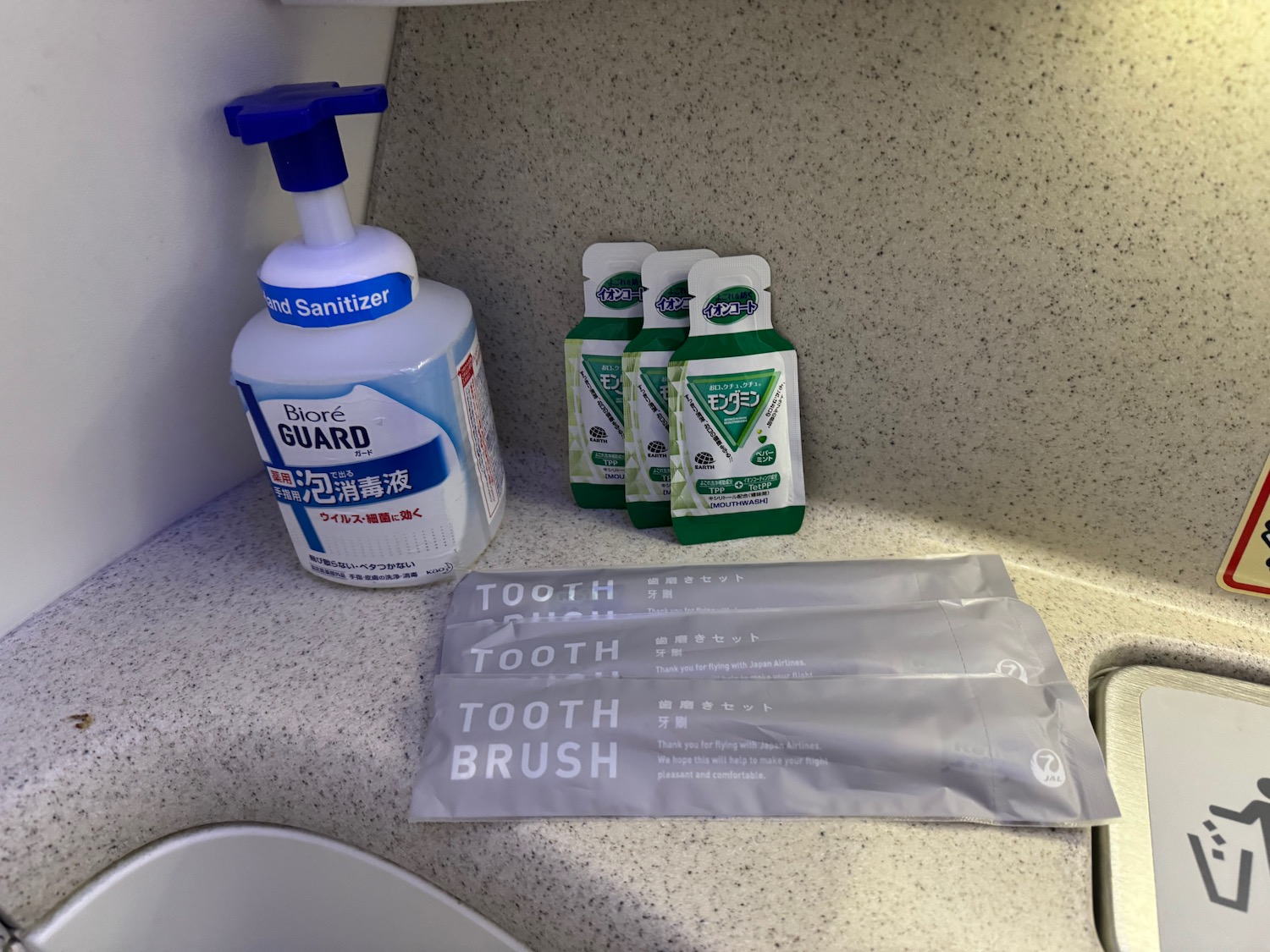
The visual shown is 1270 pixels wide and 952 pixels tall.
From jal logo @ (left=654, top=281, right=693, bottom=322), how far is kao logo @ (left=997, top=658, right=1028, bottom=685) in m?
0.31

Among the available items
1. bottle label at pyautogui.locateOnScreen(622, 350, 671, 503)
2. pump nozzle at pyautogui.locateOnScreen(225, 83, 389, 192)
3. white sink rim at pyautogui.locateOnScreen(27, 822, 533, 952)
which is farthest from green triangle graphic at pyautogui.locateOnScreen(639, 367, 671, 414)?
white sink rim at pyautogui.locateOnScreen(27, 822, 533, 952)

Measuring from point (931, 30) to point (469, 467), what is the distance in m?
0.39

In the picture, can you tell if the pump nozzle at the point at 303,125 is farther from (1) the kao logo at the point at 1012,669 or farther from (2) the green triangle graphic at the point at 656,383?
(1) the kao logo at the point at 1012,669

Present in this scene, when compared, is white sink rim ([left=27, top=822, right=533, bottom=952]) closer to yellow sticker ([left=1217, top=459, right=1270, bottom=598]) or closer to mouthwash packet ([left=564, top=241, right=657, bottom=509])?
mouthwash packet ([left=564, top=241, right=657, bottom=509])

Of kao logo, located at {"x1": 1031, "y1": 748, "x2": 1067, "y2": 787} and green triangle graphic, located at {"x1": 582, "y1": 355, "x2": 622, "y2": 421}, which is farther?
green triangle graphic, located at {"x1": 582, "y1": 355, "x2": 622, "y2": 421}

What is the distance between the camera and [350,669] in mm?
568

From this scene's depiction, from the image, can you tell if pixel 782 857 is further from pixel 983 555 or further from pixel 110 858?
pixel 110 858

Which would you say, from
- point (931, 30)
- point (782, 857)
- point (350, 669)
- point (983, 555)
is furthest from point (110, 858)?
point (931, 30)

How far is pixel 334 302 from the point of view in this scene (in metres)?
0.52

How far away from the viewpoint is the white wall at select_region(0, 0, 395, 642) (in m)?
0.48

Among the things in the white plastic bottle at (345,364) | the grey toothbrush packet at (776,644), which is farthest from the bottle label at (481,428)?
the grey toothbrush packet at (776,644)

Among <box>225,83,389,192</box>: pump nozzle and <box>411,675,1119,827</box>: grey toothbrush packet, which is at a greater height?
<box>225,83,389,192</box>: pump nozzle

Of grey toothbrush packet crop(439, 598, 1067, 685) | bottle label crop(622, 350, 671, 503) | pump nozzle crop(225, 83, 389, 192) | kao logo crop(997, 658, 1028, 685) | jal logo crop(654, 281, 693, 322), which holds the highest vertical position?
pump nozzle crop(225, 83, 389, 192)

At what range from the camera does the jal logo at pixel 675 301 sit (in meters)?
0.60
